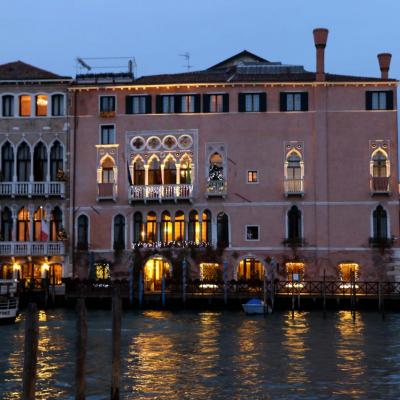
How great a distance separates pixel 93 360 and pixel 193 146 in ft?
69.2

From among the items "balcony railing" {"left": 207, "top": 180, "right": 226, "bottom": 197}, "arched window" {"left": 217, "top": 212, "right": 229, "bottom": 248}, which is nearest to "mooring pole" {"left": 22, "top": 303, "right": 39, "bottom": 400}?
"arched window" {"left": 217, "top": 212, "right": 229, "bottom": 248}

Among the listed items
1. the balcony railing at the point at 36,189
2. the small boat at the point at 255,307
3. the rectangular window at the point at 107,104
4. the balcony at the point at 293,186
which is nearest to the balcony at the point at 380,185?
the balcony at the point at 293,186

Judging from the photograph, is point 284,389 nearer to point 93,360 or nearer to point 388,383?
point 388,383

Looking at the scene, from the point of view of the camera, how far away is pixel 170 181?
147 feet

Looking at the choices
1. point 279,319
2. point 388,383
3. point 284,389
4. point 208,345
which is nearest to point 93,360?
point 208,345

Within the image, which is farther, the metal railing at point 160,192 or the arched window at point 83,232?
the arched window at point 83,232

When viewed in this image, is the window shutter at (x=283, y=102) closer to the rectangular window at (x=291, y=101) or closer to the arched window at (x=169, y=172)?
the rectangular window at (x=291, y=101)

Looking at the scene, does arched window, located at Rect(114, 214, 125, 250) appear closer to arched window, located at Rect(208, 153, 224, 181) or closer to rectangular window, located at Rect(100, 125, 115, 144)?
rectangular window, located at Rect(100, 125, 115, 144)

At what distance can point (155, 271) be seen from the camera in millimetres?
44688

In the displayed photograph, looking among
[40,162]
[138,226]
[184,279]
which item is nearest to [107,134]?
[40,162]

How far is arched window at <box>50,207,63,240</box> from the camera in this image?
45344 millimetres

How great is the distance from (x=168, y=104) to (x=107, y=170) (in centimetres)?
430

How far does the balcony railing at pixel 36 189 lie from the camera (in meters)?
44.9

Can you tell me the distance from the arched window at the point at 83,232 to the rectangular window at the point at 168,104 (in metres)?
6.35
